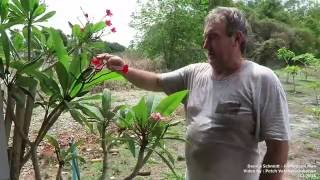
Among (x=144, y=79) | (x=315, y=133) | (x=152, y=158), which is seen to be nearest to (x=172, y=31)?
(x=315, y=133)

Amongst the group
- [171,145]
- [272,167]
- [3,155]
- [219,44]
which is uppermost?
[219,44]

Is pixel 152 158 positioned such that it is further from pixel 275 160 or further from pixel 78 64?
pixel 78 64

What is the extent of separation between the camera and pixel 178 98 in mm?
1256

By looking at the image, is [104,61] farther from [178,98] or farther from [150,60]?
[150,60]

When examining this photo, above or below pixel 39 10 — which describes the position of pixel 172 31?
above

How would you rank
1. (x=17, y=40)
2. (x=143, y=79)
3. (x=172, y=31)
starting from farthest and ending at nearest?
(x=172, y=31) → (x=143, y=79) → (x=17, y=40)

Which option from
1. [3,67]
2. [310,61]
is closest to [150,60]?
[310,61]

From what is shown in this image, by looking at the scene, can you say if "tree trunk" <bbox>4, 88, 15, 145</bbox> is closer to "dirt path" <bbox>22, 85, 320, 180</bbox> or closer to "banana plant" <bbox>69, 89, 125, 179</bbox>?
"banana plant" <bbox>69, 89, 125, 179</bbox>

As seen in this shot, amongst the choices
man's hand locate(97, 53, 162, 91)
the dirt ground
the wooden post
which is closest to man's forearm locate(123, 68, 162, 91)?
man's hand locate(97, 53, 162, 91)

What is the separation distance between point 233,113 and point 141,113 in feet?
1.12

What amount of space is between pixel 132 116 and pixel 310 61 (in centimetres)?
694

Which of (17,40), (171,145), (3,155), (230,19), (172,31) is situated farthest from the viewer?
(172,31)

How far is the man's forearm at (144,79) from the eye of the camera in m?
1.64

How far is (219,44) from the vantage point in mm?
1438
